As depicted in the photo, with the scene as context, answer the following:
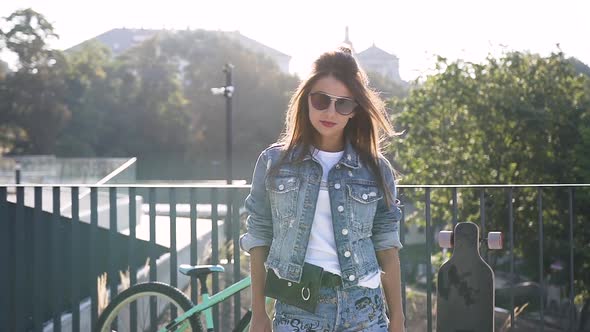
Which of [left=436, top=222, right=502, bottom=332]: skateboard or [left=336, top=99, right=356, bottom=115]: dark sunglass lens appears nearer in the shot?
[left=336, top=99, right=356, bottom=115]: dark sunglass lens

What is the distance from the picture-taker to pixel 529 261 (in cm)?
2169

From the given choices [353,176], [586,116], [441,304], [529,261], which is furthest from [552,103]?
[353,176]

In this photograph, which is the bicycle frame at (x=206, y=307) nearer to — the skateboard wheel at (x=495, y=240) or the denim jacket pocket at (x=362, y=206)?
the skateboard wheel at (x=495, y=240)

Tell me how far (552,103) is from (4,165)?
23.9m

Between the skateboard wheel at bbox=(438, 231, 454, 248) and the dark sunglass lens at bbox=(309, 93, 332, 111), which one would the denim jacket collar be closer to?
the dark sunglass lens at bbox=(309, 93, 332, 111)

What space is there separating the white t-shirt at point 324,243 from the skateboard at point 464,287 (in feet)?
4.90

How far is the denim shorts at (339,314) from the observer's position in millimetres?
2533

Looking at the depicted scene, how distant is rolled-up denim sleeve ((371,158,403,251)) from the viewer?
2.75m

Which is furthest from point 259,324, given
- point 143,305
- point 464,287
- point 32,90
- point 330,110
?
point 32,90

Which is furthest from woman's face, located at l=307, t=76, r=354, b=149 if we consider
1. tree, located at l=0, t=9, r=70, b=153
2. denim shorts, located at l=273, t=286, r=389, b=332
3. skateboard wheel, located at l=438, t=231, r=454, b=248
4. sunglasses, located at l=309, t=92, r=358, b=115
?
tree, located at l=0, t=9, r=70, b=153

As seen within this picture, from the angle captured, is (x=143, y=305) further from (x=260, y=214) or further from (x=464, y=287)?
(x=260, y=214)

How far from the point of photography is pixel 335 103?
8.75 ft

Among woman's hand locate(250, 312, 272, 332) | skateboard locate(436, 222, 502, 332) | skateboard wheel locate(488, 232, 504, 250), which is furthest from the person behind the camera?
skateboard locate(436, 222, 502, 332)

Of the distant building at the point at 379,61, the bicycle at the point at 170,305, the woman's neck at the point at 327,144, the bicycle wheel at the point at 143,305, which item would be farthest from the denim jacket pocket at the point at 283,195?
the distant building at the point at 379,61
